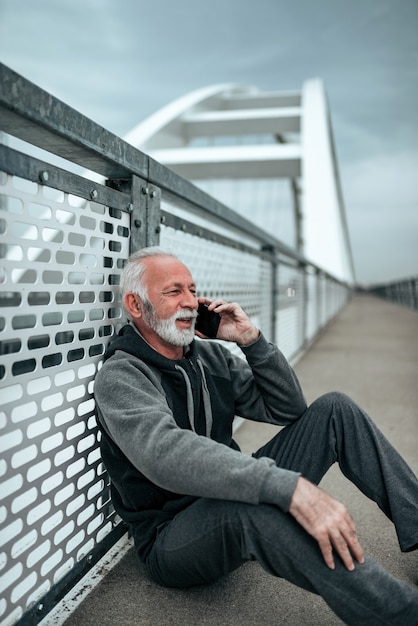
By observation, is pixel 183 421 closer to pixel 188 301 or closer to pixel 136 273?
pixel 188 301

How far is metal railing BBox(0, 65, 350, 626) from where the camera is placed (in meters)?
1.40

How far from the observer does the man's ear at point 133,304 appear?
1876 mm

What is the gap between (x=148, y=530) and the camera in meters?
1.69

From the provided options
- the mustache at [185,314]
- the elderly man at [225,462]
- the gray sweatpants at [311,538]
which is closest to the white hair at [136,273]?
the elderly man at [225,462]

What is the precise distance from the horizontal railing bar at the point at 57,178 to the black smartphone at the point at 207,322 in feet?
1.65

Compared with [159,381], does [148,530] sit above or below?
below

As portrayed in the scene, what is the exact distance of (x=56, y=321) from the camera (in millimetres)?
1698

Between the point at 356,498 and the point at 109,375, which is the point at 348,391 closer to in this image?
the point at 356,498

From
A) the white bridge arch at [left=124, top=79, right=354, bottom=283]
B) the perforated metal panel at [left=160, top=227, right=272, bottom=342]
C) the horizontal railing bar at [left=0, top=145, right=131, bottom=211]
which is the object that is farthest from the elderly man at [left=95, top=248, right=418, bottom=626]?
the white bridge arch at [left=124, top=79, right=354, bottom=283]

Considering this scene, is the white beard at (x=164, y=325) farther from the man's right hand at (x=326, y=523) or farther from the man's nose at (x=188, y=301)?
the man's right hand at (x=326, y=523)

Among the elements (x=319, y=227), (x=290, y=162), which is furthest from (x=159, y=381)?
(x=290, y=162)

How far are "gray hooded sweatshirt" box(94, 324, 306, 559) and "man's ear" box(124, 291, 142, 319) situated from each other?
2.3 inches

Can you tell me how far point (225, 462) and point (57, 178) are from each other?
884 mm

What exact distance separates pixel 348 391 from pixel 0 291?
4306 millimetres
